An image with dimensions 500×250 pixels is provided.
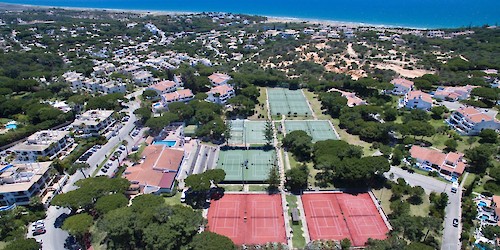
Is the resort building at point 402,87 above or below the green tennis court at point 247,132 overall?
above

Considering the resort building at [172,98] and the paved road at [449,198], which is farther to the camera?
the resort building at [172,98]

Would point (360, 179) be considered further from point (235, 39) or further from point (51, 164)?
point (235, 39)

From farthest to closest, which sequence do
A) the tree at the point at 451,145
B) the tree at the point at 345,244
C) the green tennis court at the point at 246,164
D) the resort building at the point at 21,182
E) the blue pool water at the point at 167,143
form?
the blue pool water at the point at 167,143, the tree at the point at 451,145, the green tennis court at the point at 246,164, the resort building at the point at 21,182, the tree at the point at 345,244

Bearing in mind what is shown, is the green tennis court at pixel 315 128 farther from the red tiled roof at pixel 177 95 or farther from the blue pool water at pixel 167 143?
the red tiled roof at pixel 177 95

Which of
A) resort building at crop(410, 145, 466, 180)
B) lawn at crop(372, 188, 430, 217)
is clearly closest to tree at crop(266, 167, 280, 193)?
lawn at crop(372, 188, 430, 217)

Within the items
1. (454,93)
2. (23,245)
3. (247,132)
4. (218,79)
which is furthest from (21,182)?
(454,93)

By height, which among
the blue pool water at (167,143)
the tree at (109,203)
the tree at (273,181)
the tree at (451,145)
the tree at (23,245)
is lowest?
the tree at (23,245)

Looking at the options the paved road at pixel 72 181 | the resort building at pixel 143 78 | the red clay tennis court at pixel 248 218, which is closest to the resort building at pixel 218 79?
the resort building at pixel 143 78
